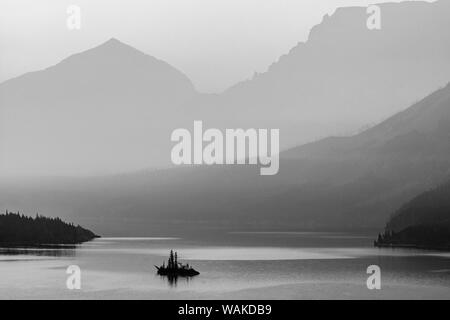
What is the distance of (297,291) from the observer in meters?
182

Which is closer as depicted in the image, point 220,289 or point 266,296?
point 266,296

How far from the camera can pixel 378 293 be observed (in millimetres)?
180375

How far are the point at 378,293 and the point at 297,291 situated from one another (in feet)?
51.2
